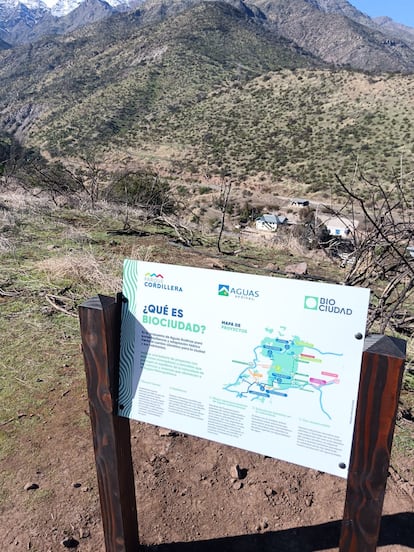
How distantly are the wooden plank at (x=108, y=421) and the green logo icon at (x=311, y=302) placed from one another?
0.82m

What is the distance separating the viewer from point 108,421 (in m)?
1.96

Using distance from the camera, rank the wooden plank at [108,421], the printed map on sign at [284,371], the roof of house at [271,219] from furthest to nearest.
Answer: the roof of house at [271,219] → the wooden plank at [108,421] → the printed map on sign at [284,371]

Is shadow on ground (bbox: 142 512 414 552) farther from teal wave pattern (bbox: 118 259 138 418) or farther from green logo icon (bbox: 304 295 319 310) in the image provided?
green logo icon (bbox: 304 295 319 310)

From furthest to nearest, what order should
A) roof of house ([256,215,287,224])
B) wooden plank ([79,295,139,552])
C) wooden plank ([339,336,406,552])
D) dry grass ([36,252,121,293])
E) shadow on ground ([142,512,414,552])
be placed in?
roof of house ([256,215,287,224]) < dry grass ([36,252,121,293]) < shadow on ground ([142,512,414,552]) < wooden plank ([79,295,139,552]) < wooden plank ([339,336,406,552])

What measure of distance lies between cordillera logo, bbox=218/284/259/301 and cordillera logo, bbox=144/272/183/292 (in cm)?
20

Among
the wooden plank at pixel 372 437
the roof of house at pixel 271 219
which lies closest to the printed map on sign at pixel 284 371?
the wooden plank at pixel 372 437

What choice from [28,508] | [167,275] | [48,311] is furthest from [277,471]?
[48,311]

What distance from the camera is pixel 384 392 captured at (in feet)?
5.03

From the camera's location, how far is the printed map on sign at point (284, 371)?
1.63m

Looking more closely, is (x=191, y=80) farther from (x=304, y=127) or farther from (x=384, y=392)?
(x=384, y=392)

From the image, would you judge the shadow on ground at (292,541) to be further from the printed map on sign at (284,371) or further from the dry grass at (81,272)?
the dry grass at (81,272)

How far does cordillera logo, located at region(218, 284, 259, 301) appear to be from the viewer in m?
1.72

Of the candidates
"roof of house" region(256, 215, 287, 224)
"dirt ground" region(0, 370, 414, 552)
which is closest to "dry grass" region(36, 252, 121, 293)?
"dirt ground" region(0, 370, 414, 552)

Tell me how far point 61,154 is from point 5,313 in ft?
137
